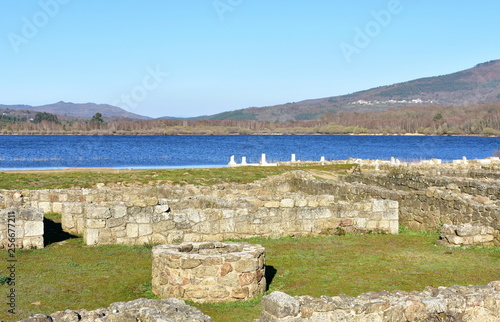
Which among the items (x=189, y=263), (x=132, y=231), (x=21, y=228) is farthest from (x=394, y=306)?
(x=21, y=228)

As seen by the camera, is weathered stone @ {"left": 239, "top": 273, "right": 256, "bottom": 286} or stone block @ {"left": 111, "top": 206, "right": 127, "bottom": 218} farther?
stone block @ {"left": 111, "top": 206, "right": 127, "bottom": 218}

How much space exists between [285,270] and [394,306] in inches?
159

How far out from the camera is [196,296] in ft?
33.2

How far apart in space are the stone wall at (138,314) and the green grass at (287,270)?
1.63 m

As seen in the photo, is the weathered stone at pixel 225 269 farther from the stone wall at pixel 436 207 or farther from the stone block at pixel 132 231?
the stone wall at pixel 436 207

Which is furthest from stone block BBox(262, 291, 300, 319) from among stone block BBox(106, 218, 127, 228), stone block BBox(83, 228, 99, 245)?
stone block BBox(83, 228, 99, 245)

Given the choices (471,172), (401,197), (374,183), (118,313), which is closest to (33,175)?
(374,183)

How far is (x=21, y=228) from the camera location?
13664mm

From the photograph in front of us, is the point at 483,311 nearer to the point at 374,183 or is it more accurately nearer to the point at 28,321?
the point at 28,321

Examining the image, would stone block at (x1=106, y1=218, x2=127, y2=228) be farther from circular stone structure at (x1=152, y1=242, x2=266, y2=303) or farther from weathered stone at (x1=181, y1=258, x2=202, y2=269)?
weathered stone at (x1=181, y1=258, x2=202, y2=269)

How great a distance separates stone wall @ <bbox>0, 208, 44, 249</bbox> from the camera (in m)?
13.5

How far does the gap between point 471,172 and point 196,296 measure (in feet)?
64.8

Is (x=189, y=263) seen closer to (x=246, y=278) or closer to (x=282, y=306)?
(x=246, y=278)

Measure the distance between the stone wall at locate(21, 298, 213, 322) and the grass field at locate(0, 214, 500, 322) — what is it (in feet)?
5.12
